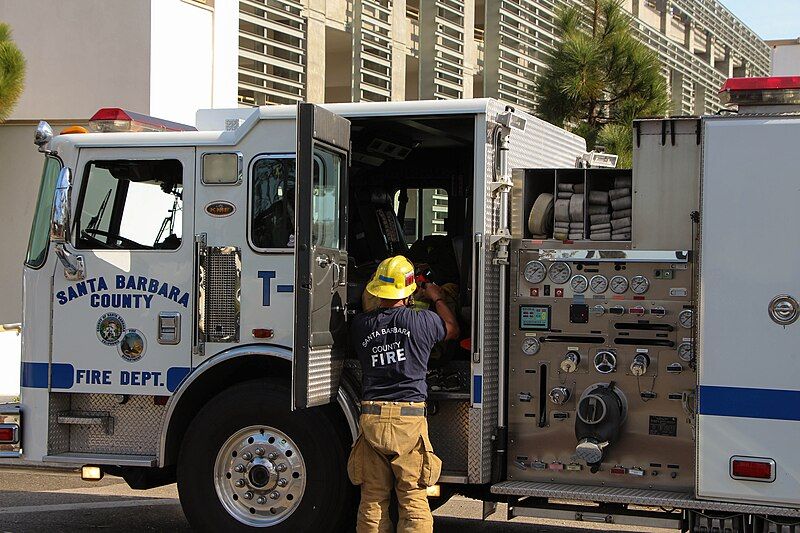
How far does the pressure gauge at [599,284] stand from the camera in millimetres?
6348

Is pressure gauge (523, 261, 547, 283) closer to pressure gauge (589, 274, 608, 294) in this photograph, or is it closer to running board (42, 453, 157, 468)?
pressure gauge (589, 274, 608, 294)

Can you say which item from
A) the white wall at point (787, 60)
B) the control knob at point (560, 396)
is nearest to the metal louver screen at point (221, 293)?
the control knob at point (560, 396)

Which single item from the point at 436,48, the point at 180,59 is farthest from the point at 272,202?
the point at 436,48

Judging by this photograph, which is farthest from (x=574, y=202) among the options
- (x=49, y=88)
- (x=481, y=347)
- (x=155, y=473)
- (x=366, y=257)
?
(x=49, y=88)

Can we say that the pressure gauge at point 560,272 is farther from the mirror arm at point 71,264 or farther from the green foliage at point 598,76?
the green foliage at point 598,76

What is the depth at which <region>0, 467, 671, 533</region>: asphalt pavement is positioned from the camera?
806cm

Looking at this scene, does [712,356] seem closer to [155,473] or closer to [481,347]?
[481,347]

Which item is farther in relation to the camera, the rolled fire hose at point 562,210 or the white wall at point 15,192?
the white wall at point 15,192

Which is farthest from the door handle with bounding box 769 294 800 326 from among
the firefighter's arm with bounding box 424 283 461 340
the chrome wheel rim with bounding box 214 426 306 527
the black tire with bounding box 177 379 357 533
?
the chrome wheel rim with bounding box 214 426 306 527

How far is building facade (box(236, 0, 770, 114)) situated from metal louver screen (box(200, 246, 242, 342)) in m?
9.95

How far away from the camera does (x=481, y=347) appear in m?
6.33

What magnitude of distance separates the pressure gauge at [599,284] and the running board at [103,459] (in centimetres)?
283

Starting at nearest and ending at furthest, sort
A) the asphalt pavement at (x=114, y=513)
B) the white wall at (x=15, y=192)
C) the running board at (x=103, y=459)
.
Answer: the running board at (x=103, y=459) < the asphalt pavement at (x=114, y=513) < the white wall at (x=15, y=192)

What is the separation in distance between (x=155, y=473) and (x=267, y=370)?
1077 millimetres
